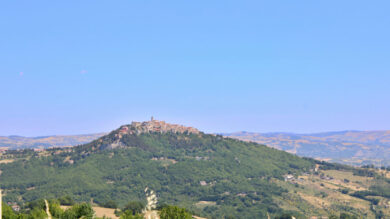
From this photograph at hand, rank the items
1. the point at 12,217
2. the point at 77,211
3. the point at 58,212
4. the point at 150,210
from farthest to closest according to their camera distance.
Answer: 1. the point at 58,212
2. the point at 77,211
3. the point at 12,217
4. the point at 150,210

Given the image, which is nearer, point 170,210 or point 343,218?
point 170,210

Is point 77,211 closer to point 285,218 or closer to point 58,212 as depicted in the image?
point 58,212

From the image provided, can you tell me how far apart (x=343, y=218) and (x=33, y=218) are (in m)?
147

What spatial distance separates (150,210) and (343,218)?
205668 millimetres

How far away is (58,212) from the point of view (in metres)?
111

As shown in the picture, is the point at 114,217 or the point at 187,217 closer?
the point at 187,217

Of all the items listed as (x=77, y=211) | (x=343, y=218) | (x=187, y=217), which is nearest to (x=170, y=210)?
(x=187, y=217)

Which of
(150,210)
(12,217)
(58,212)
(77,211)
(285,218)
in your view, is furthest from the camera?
(285,218)

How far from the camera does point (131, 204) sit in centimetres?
19462

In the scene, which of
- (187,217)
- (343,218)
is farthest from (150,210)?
(343,218)

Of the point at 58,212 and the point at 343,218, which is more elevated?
the point at 58,212

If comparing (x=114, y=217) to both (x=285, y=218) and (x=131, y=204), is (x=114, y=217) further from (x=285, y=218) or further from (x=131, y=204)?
(x=285, y=218)

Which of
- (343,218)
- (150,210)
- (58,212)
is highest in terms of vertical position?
(150,210)

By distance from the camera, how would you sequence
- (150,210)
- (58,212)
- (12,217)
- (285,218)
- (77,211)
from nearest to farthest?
(150,210)
(12,217)
(77,211)
(58,212)
(285,218)
